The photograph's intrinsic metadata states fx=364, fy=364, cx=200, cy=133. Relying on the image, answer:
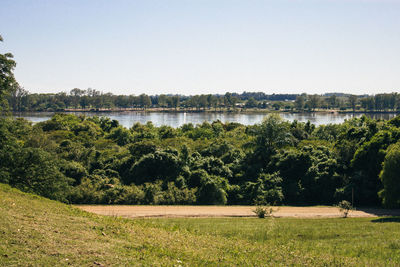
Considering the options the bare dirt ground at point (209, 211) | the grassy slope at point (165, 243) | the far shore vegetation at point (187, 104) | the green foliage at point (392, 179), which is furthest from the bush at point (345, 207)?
the far shore vegetation at point (187, 104)

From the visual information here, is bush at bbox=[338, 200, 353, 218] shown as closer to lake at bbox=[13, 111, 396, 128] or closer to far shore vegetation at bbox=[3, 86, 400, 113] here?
lake at bbox=[13, 111, 396, 128]

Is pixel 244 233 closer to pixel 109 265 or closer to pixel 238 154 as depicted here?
pixel 109 265

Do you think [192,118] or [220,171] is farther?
[192,118]

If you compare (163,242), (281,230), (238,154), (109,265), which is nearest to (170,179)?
(238,154)

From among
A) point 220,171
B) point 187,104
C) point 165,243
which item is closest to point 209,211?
point 220,171

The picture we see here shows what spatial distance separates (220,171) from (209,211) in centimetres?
864

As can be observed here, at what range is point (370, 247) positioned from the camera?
13.5m

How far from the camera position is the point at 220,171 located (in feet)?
104

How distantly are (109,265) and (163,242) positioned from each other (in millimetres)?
2894

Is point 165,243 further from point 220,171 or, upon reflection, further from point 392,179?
point 220,171

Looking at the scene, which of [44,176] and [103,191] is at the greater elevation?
[44,176]

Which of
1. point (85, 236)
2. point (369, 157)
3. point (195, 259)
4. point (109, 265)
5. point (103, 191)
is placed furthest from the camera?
point (369, 157)


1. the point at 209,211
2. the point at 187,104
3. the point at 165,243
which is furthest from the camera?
the point at 187,104

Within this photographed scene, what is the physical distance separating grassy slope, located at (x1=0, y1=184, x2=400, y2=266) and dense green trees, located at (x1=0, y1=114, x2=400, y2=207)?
5579mm
